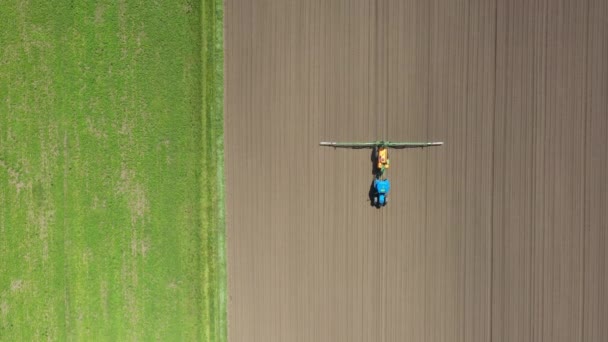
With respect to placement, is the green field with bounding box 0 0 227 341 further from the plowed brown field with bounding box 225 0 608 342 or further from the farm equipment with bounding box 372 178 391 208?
the farm equipment with bounding box 372 178 391 208

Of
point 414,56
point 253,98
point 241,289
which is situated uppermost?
point 414,56

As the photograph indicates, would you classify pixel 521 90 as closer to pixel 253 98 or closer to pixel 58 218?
pixel 253 98

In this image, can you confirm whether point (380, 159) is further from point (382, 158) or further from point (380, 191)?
point (380, 191)

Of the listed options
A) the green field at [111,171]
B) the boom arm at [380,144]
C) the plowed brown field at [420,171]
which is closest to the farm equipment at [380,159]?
the boom arm at [380,144]

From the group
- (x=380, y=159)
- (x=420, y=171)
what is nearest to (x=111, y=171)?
(x=380, y=159)

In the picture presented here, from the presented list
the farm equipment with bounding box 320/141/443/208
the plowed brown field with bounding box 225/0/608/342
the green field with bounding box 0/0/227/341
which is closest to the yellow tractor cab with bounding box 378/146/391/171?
the farm equipment with bounding box 320/141/443/208

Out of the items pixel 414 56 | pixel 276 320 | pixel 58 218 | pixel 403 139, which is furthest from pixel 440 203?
pixel 58 218
